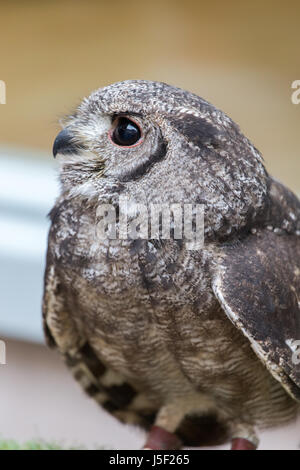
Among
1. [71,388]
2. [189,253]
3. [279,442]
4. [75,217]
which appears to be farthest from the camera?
[71,388]

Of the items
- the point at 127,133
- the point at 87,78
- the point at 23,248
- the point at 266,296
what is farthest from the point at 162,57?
the point at 266,296

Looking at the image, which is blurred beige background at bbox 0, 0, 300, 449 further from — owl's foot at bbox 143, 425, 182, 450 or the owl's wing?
the owl's wing

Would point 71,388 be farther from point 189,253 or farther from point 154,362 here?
point 189,253

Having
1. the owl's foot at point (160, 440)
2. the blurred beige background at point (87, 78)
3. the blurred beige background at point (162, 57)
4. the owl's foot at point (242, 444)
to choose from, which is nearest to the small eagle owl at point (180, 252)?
the owl's foot at point (242, 444)

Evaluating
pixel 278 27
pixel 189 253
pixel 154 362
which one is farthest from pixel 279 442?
pixel 278 27

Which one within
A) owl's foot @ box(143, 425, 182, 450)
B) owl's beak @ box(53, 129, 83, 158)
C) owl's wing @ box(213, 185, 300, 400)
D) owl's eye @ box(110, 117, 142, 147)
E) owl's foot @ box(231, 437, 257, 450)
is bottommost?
owl's foot @ box(143, 425, 182, 450)

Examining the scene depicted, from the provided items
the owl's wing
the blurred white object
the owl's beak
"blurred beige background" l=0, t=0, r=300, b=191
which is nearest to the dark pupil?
the owl's beak

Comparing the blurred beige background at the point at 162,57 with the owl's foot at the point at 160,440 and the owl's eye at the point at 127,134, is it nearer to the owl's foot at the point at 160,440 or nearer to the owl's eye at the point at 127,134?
the owl's foot at the point at 160,440
